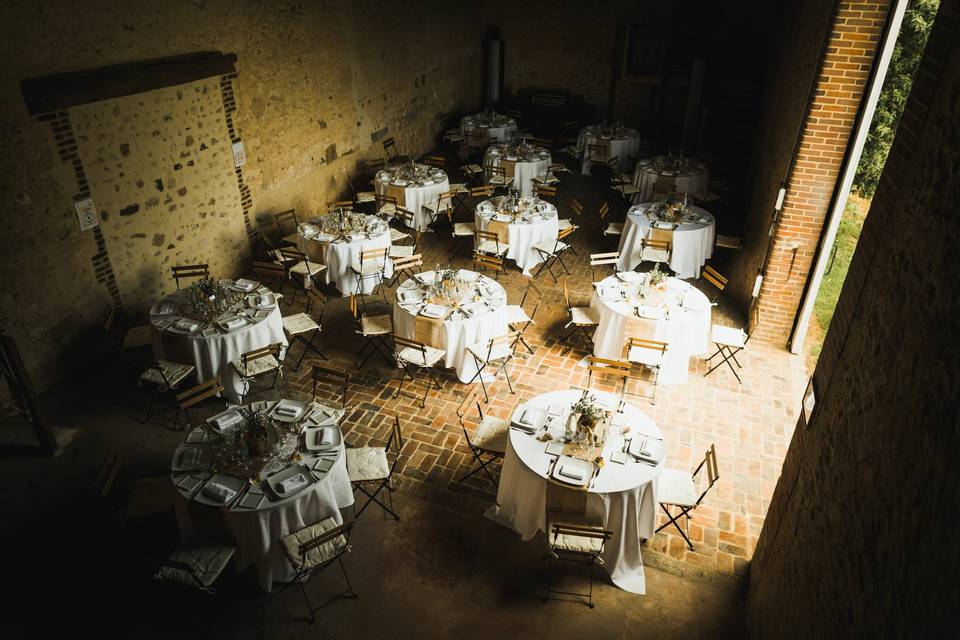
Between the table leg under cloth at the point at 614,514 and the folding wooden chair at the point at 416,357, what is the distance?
1.96 metres

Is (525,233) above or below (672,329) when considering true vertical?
above

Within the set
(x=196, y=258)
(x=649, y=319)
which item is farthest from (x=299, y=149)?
(x=649, y=319)

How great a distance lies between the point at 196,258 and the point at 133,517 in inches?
199

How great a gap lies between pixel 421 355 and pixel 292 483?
261 centimetres

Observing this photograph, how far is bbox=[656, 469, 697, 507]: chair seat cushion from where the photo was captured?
546 cm

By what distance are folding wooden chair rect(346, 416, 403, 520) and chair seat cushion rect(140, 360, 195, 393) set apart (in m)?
2.33

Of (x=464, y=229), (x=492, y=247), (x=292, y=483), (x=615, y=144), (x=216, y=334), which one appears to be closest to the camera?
(x=292, y=483)

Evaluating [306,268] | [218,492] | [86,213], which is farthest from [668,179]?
[218,492]

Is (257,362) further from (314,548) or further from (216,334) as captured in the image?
(314,548)

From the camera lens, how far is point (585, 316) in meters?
8.24

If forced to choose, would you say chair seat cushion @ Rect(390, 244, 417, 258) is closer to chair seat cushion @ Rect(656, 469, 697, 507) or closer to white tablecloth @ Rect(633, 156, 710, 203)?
white tablecloth @ Rect(633, 156, 710, 203)


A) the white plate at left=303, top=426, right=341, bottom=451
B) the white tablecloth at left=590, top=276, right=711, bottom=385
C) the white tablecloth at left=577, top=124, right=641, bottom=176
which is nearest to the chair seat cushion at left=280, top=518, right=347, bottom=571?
the white plate at left=303, top=426, right=341, bottom=451

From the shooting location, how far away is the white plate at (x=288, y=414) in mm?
5712

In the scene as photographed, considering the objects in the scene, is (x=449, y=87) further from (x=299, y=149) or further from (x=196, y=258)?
(x=196, y=258)
